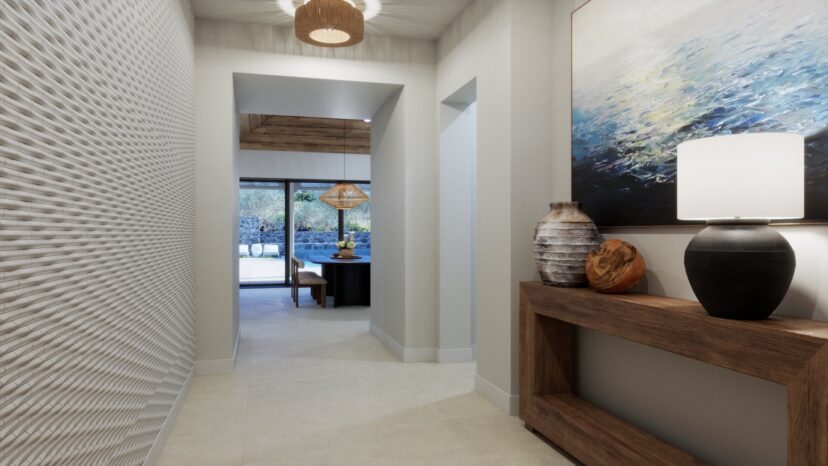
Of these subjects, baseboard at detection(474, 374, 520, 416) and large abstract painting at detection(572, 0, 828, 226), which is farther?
baseboard at detection(474, 374, 520, 416)

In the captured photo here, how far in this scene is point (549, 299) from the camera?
2.68 metres

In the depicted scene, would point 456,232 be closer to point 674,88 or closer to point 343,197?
point 674,88

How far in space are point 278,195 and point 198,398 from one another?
263 inches

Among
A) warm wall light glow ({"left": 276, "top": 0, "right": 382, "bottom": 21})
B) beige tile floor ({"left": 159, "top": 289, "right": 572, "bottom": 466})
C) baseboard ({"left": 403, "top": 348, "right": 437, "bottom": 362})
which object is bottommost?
beige tile floor ({"left": 159, "top": 289, "right": 572, "bottom": 466})

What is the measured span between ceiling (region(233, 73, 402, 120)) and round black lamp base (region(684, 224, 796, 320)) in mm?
3295

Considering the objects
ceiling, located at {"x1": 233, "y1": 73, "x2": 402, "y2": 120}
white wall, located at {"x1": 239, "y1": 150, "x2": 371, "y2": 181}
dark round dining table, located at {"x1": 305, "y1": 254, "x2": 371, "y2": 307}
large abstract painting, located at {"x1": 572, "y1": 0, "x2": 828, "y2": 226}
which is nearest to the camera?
large abstract painting, located at {"x1": 572, "y1": 0, "x2": 828, "y2": 226}

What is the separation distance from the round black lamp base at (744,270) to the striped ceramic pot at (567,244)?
83cm

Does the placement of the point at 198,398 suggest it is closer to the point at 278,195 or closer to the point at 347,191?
the point at 347,191

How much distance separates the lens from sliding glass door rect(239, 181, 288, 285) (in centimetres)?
974

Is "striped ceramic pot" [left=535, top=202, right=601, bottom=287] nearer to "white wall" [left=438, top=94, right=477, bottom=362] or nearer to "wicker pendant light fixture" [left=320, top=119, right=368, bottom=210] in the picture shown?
"white wall" [left=438, top=94, right=477, bottom=362]

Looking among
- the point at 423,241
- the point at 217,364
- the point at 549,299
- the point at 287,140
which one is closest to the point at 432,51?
the point at 423,241

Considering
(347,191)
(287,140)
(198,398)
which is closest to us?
(198,398)

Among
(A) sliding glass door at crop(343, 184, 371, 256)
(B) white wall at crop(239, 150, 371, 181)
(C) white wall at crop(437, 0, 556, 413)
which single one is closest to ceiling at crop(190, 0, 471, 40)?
(C) white wall at crop(437, 0, 556, 413)

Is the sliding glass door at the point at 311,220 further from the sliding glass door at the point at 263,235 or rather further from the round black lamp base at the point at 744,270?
the round black lamp base at the point at 744,270
